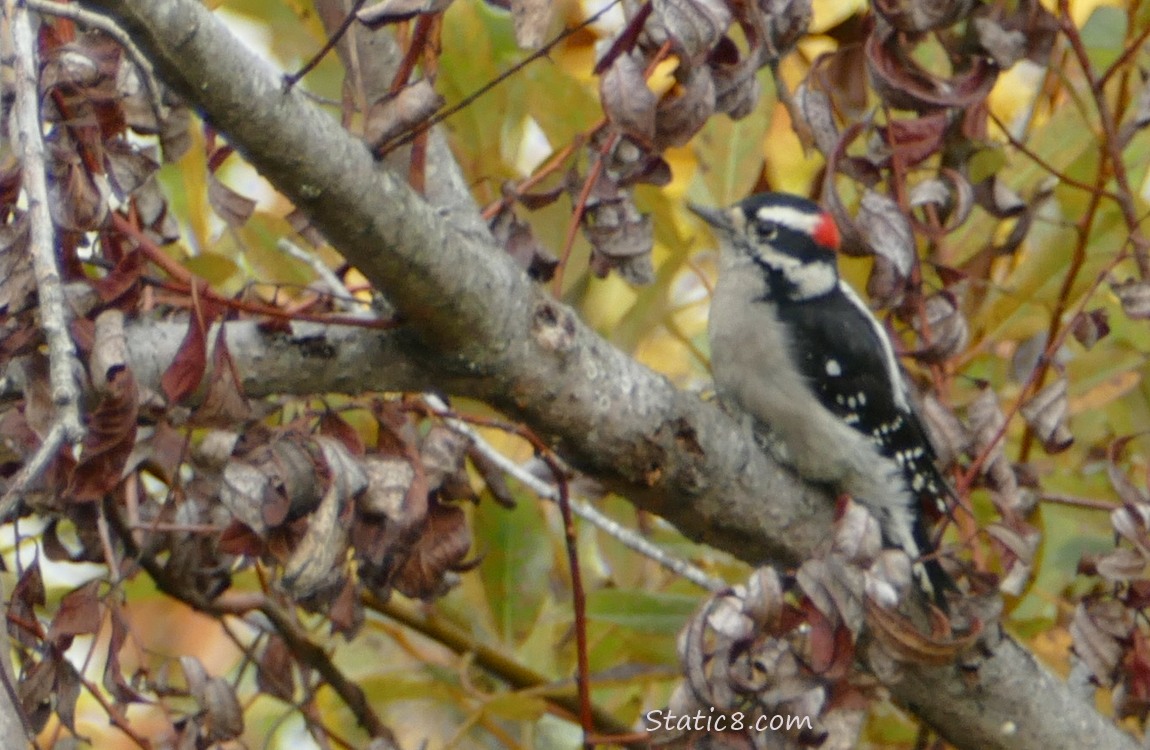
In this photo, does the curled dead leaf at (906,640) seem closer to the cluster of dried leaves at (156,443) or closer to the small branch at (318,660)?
the cluster of dried leaves at (156,443)

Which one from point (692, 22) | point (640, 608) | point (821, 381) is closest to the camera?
point (692, 22)

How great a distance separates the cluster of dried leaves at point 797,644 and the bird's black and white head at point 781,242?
1.71 meters

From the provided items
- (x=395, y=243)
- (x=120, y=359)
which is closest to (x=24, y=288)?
(x=120, y=359)

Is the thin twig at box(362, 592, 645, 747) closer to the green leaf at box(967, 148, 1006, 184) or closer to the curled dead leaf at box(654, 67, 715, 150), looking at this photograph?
the curled dead leaf at box(654, 67, 715, 150)

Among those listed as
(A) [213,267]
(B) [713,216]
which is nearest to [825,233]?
(B) [713,216]

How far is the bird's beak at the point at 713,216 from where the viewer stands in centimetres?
385

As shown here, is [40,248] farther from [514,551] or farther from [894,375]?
[894,375]

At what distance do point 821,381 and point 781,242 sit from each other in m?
0.45

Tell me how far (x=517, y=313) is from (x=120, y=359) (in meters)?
0.64

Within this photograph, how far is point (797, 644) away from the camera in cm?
229

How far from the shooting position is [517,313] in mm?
2312

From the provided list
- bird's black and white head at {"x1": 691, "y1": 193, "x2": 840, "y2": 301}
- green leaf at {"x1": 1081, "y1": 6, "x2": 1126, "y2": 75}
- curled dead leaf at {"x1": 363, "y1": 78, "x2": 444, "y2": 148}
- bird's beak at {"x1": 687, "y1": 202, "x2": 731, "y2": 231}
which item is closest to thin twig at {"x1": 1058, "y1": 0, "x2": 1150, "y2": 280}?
green leaf at {"x1": 1081, "y1": 6, "x2": 1126, "y2": 75}

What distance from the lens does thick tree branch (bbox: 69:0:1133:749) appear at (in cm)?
183

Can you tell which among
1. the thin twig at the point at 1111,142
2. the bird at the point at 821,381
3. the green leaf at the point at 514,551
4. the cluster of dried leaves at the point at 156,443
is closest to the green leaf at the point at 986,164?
the thin twig at the point at 1111,142
